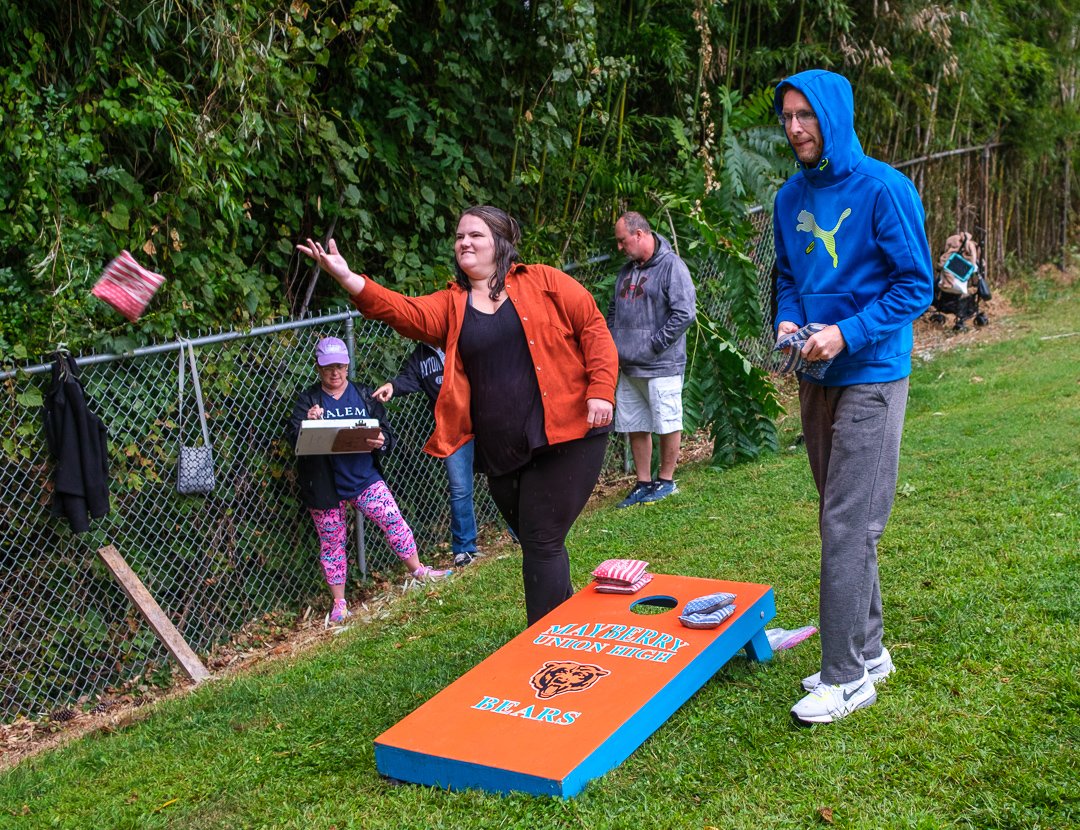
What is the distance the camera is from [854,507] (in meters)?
3.36

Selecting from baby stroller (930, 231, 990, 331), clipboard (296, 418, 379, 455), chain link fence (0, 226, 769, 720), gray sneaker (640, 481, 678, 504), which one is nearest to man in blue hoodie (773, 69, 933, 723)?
clipboard (296, 418, 379, 455)

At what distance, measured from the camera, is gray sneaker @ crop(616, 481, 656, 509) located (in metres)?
7.52

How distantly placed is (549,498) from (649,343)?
348cm

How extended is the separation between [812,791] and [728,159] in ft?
20.9

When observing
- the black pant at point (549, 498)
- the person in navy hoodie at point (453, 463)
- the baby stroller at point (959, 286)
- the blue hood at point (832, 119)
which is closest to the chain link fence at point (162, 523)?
the person in navy hoodie at point (453, 463)

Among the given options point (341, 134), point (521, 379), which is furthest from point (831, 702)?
point (341, 134)

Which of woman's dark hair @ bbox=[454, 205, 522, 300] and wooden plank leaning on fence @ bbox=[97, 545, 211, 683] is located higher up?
woman's dark hair @ bbox=[454, 205, 522, 300]

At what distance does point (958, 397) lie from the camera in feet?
30.2

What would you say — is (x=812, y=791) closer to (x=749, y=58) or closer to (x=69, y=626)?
(x=69, y=626)

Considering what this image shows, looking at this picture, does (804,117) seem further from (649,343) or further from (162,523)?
(162,523)

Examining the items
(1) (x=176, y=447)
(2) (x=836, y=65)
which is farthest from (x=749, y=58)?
(1) (x=176, y=447)

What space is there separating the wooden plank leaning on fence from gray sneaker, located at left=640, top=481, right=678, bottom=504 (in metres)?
3.24

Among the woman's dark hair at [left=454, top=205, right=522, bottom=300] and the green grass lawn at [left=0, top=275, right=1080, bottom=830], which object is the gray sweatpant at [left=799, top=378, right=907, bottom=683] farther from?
the woman's dark hair at [left=454, top=205, right=522, bottom=300]

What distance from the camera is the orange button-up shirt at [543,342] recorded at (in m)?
4.02
